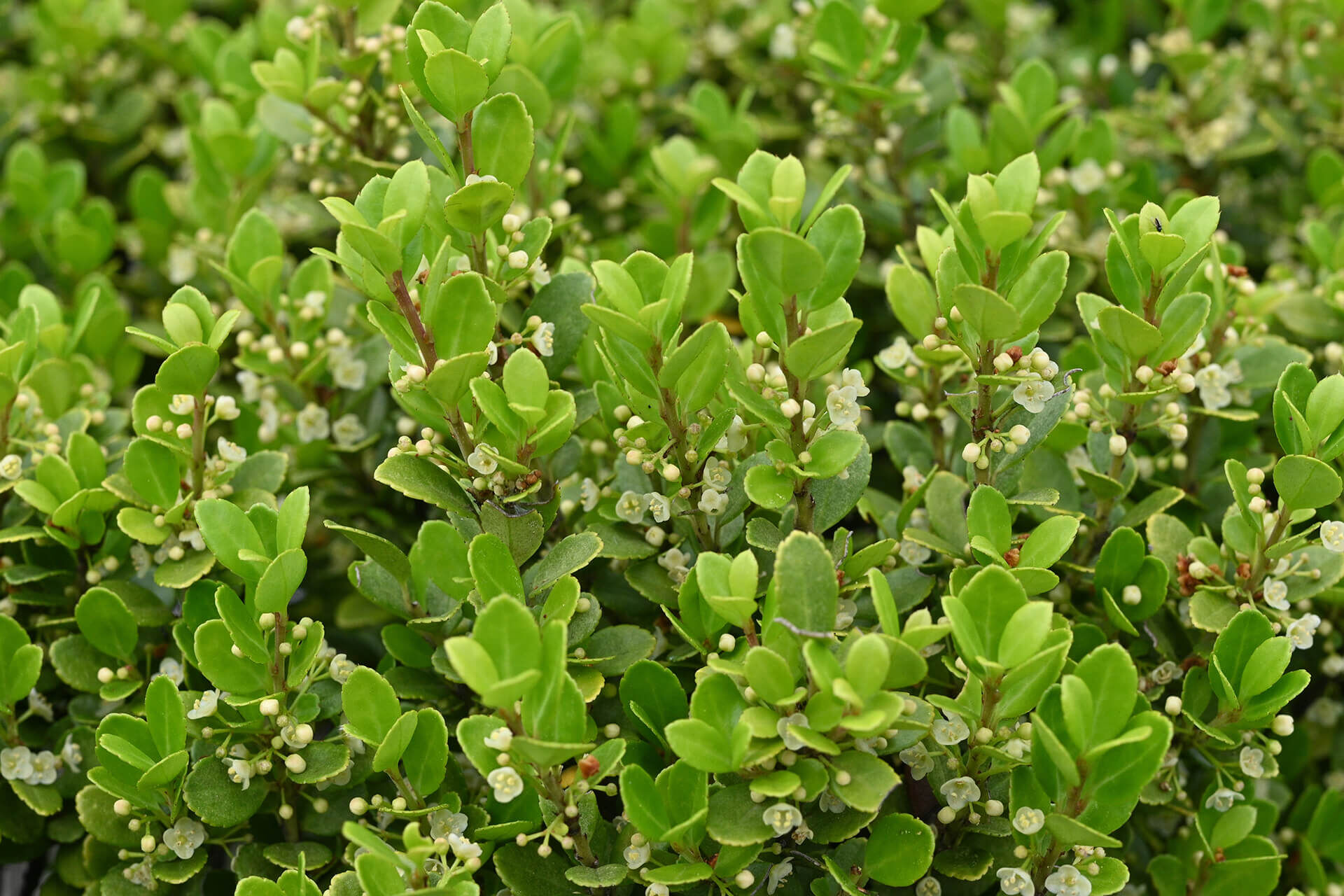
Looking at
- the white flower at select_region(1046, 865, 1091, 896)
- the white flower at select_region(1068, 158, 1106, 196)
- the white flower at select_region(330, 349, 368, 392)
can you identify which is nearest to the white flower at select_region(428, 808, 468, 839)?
the white flower at select_region(1046, 865, 1091, 896)

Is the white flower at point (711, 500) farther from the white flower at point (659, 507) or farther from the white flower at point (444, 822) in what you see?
the white flower at point (444, 822)

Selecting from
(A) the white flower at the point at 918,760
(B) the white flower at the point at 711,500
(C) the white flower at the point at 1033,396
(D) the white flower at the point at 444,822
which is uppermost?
(C) the white flower at the point at 1033,396

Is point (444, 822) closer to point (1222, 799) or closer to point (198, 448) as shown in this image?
point (198, 448)

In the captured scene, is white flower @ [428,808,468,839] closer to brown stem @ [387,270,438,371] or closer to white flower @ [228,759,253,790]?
white flower @ [228,759,253,790]

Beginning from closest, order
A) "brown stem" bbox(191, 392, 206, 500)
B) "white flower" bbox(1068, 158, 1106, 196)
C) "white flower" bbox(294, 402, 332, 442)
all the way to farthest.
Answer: "brown stem" bbox(191, 392, 206, 500), "white flower" bbox(294, 402, 332, 442), "white flower" bbox(1068, 158, 1106, 196)

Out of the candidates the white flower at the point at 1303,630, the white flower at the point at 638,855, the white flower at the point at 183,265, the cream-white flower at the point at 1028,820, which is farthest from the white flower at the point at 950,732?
the white flower at the point at 183,265

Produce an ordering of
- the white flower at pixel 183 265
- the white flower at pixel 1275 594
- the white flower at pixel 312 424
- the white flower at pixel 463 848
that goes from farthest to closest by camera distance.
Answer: the white flower at pixel 183 265 < the white flower at pixel 312 424 < the white flower at pixel 1275 594 < the white flower at pixel 463 848
